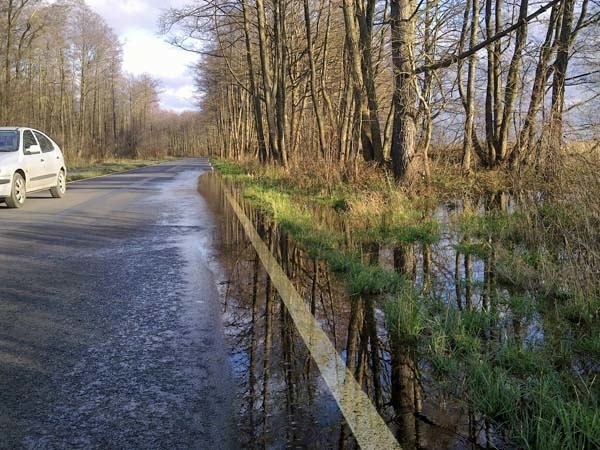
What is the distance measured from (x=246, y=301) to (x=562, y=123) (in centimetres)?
580

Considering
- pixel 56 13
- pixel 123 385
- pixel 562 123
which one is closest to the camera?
pixel 123 385

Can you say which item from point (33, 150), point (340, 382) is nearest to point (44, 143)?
point (33, 150)

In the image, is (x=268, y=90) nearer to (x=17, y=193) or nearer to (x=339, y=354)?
(x=17, y=193)

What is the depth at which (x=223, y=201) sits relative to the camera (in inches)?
576

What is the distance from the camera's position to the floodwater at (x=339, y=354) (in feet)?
8.44

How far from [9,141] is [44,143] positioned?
1.37 m

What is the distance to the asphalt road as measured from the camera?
8.59 ft

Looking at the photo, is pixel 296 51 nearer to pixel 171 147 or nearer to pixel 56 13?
pixel 56 13

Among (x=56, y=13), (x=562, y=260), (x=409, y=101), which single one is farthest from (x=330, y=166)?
(x=56, y=13)

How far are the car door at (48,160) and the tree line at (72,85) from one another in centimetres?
2268

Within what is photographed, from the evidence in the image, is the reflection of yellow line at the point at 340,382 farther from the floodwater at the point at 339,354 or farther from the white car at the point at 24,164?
the white car at the point at 24,164

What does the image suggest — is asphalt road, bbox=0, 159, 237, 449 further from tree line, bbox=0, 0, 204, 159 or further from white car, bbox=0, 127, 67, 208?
tree line, bbox=0, 0, 204, 159

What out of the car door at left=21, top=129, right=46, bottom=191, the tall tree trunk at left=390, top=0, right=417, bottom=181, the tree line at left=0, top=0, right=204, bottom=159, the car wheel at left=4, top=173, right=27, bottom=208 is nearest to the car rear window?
the car door at left=21, top=129, right=46, bottom=191

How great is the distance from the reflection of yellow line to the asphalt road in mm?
589
